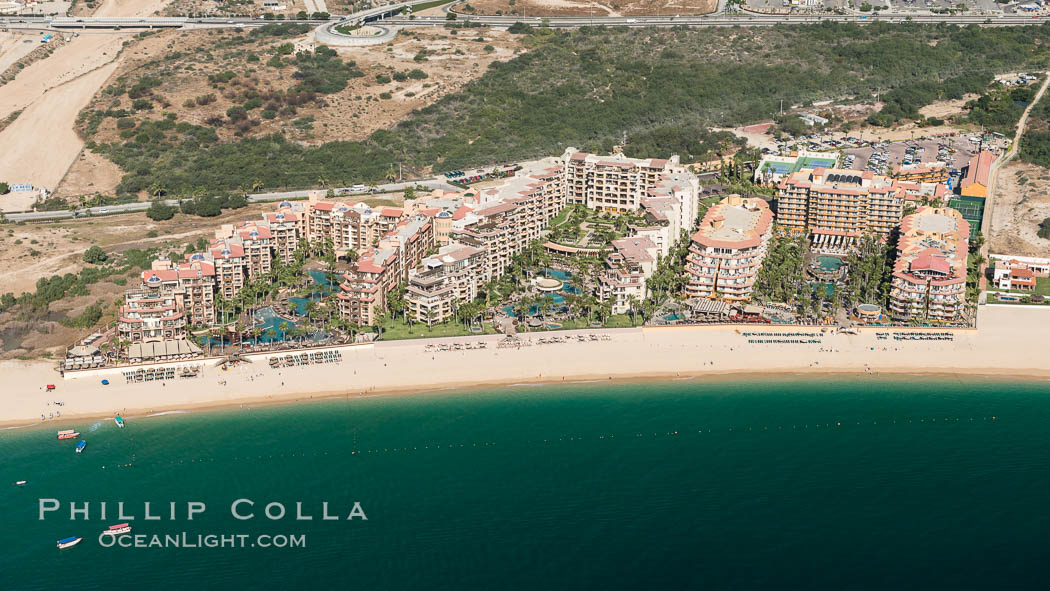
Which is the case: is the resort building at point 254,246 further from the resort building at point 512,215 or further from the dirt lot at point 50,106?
the dirt lot at point 50,106

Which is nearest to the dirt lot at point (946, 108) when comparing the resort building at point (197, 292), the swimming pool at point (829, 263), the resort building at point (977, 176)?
the resort building at point (977, 176)

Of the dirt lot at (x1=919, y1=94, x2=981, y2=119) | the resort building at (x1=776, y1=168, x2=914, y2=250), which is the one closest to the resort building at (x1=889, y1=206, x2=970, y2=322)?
the resort building at (x1=776, y1=168, x2=914, y2=250)

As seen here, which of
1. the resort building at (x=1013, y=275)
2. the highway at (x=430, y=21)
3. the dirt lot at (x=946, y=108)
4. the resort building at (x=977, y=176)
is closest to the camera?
the resort building at (x=1013, y=275)

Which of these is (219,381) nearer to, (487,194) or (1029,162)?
(487,194)

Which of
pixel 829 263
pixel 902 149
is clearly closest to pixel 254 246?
pixel 829 263

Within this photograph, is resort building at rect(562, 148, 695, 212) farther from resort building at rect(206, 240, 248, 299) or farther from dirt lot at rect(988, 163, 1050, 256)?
resort building at rect(206, 240, 248, 299)

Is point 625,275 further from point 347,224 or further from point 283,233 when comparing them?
point 283,233
